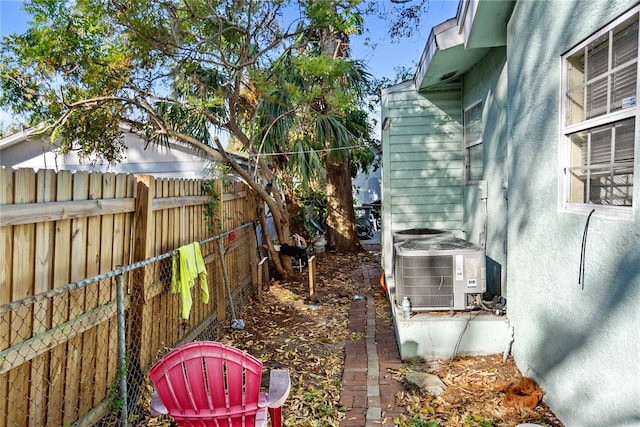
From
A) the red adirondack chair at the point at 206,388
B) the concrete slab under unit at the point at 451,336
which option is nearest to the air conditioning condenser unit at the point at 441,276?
the concrete slab under unit at the point at 451,336

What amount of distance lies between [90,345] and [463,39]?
204 inches

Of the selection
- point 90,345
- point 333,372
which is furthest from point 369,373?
point 90,345

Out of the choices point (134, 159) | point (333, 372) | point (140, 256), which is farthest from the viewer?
point (134, 159)

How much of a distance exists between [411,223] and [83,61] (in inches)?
225

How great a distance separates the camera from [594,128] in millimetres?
3066

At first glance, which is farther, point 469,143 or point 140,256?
point 469,143

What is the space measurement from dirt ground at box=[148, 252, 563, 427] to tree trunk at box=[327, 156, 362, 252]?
4.98 meters

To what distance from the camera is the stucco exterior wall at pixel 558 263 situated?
99.7 inches

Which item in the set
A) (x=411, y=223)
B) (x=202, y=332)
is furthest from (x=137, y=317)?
(x=411, y=223)

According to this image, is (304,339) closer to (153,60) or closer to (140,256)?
(140,256)

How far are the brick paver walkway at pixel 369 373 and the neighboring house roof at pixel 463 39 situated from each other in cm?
380

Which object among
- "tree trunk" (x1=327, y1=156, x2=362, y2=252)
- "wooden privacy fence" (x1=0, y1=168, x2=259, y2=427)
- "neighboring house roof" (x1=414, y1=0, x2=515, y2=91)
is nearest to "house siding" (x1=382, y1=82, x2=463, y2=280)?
"neighboring house roof" (x1=414, y1=0, x2=515, y2=91)

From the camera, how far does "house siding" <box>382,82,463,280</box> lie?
23.6 ft

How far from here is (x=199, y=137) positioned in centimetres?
958
